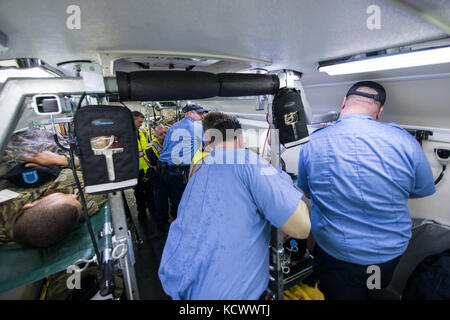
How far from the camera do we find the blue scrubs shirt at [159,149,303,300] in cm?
98

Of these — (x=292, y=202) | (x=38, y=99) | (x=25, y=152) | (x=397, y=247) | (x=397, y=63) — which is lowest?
(x=397, y=247)

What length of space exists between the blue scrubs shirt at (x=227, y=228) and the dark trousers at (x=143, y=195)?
2.62 metres

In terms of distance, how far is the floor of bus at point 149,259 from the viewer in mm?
2189

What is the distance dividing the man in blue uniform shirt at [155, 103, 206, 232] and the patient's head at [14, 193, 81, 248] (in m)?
1.46

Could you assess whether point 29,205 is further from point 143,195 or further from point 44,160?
point 143,195

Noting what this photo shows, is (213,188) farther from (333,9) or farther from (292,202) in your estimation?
(333,9)

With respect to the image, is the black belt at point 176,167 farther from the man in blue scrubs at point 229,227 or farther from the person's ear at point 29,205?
the man in blue scrubs at point 229,227

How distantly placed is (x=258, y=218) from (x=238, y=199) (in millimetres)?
175

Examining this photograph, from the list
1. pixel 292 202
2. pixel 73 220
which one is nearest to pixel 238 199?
pixel 292 202

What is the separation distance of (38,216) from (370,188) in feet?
8.05

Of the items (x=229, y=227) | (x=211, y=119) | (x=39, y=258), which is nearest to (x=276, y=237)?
(x=229, y=227)

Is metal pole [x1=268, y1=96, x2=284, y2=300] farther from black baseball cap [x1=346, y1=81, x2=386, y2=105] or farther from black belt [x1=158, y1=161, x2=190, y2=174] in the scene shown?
black belt [x1=158, y1=161, x2=190, y2=174]

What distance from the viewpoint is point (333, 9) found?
0.63m

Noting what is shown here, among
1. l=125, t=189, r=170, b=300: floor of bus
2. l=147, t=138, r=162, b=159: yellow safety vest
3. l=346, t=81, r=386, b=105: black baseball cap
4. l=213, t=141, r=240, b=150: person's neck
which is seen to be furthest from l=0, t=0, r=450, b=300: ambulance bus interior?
l=147, t=138, r=162, b=159: yellow safety vest
